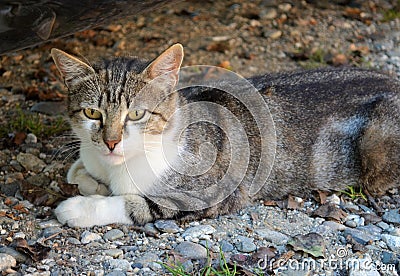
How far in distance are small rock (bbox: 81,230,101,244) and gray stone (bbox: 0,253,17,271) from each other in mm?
454

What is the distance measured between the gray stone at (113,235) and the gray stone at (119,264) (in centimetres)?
27

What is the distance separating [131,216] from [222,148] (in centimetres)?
81

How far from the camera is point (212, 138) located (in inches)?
180

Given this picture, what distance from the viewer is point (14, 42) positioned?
4.46 metres

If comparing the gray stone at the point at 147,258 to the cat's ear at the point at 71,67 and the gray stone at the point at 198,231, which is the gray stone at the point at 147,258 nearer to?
the gray stone at the point at 198,231

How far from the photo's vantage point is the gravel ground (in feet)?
12.9

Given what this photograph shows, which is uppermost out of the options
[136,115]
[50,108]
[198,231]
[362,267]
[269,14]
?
[136,115]

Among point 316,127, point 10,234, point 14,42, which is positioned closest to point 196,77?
point 316,127

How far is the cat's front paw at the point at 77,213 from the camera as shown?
4.21 metres

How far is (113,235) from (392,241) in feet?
5.80

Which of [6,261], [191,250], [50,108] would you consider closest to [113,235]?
[191,250]

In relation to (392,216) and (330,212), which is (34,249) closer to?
(330,212)

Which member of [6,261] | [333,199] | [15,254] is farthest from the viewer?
[333,199]

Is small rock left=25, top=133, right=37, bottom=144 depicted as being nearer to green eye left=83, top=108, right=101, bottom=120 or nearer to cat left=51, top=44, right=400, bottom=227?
cat left=51, top=44, right=400, bottom=227
